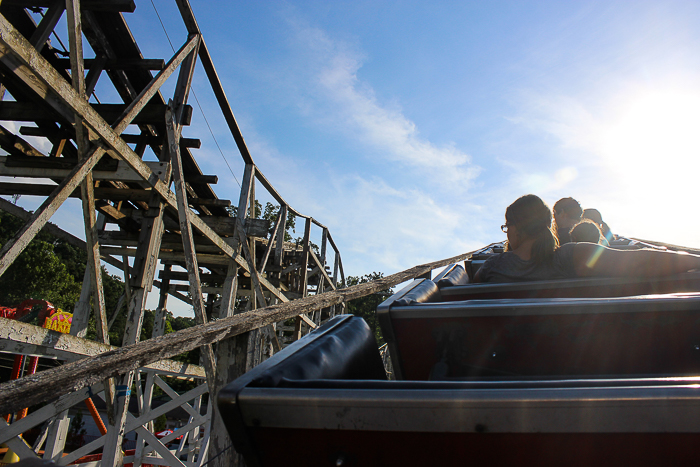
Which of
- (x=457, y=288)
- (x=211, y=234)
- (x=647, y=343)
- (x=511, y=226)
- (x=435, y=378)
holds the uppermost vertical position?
(x=211, y=234)

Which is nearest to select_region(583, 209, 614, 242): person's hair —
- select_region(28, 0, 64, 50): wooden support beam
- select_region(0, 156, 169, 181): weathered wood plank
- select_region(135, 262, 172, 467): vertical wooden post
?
select_region(0, 156, 169, 181): weathered wood plank

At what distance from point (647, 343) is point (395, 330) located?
30.7 inches

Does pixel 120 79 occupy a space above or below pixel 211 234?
above

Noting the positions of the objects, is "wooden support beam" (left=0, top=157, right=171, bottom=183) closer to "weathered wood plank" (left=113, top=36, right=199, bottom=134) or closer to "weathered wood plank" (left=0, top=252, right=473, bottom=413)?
"weathered wood plank" (left=113, top=36, right=199, bottom=134)

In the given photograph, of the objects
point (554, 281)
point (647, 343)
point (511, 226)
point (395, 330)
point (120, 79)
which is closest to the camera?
point (647, 343)

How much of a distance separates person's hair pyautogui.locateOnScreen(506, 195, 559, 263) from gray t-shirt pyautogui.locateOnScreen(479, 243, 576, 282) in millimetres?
50

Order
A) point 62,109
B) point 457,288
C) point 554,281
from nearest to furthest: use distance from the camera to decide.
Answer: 1. point 554,281
2. point 457,288
3. point 62,109

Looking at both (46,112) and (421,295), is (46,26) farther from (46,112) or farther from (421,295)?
(421,295)

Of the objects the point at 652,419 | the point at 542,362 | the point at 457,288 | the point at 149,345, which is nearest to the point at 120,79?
the point at 457,288

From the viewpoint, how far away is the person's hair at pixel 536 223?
91.4 inches

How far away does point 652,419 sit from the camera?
0.65 metres

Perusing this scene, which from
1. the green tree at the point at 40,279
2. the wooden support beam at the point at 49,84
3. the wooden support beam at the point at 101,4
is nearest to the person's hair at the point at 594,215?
the wooden support beam at the point at 49,84

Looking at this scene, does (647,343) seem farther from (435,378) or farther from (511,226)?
(511,226)

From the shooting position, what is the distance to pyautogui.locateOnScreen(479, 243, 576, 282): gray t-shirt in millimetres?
2209
